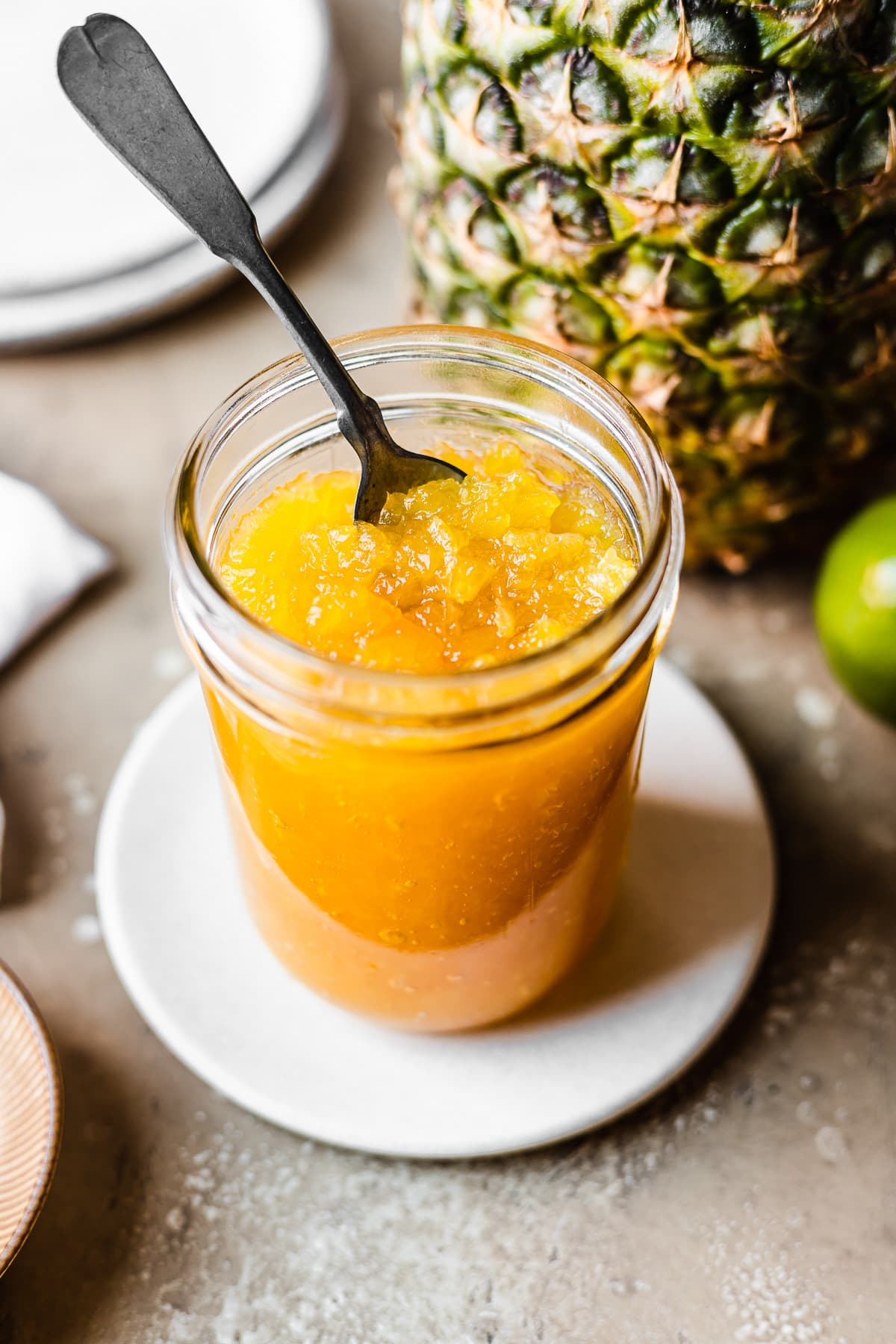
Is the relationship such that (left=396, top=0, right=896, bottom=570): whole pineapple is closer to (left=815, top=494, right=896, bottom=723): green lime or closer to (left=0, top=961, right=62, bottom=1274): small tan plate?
(left=815, top=494, right=896, bottom=723): green lime

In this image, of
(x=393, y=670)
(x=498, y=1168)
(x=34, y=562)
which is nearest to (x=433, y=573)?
(x=393, y=670)

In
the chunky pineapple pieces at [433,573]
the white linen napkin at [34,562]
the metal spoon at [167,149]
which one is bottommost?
the white linen napkin at [34,562]

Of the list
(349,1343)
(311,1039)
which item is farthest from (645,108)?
(349,1343)

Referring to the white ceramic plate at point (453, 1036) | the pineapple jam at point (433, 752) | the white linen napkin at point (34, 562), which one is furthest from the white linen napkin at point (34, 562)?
the pineapple jam at point (433, 752)

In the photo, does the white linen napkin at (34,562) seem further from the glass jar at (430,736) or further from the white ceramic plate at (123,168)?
the glass jar at (430,736)

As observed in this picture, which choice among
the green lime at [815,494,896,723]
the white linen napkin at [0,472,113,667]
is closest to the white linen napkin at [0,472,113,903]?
the white linen napkin at [0,472,113,667]

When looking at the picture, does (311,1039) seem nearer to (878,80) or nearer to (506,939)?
(506,939)
